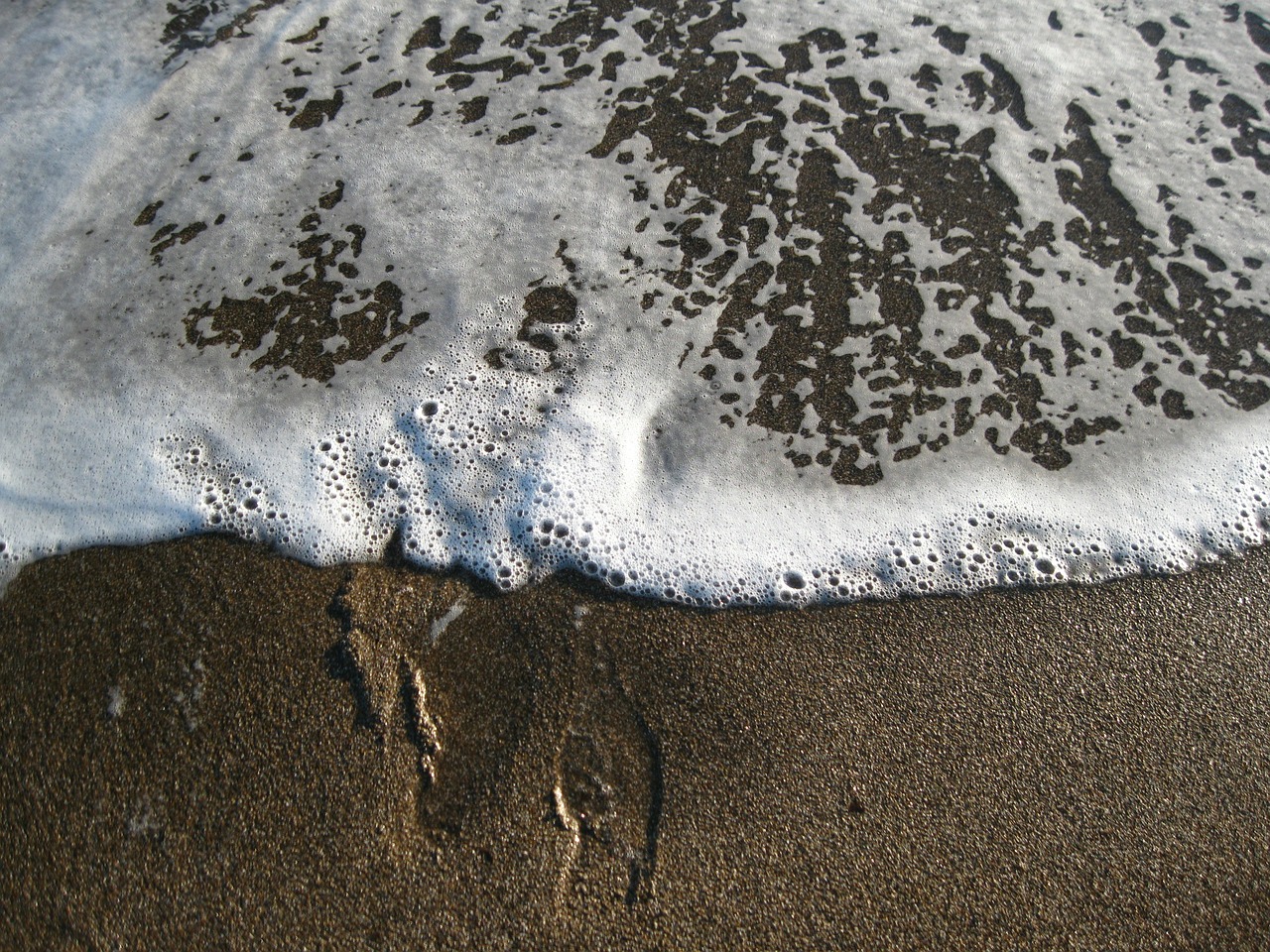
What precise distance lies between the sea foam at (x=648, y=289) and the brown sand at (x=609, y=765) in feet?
0.49

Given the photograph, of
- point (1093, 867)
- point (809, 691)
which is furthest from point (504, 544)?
point (1093, 867)

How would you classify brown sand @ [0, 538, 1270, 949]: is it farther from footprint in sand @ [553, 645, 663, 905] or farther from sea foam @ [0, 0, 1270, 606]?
sea foam @ [0, 0, 1270, 606]

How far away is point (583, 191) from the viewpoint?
300 cm

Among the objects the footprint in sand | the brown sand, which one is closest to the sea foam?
the brown sand

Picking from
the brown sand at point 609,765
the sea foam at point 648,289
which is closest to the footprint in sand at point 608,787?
the brown sand at point 609,765

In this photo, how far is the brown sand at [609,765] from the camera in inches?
67.2

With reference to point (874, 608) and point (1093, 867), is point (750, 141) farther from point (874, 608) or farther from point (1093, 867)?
point (1093, 867)

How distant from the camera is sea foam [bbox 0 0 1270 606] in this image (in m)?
2.29

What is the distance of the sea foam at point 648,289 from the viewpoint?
2.29m

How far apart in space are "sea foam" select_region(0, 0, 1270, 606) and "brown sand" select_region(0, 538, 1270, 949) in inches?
5.9

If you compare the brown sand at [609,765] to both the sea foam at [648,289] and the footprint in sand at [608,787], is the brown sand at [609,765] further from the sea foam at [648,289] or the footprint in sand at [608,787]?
the sea foam at [648,289]

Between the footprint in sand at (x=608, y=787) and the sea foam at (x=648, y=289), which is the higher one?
the sea foam at (x=648, y=289)

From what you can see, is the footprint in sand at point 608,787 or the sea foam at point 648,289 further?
the sea foam at point 648,289

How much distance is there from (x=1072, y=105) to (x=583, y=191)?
1917 millimetres
